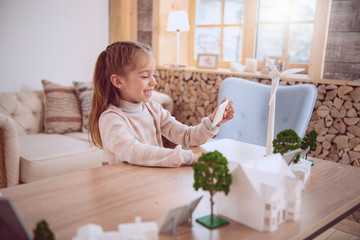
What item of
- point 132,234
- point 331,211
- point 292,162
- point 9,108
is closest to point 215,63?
point 9,108

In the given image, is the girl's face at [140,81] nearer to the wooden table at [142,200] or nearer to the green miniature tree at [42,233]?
the wooden table at [142,200]

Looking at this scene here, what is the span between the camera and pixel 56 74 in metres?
3.64

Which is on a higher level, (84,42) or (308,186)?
(84,42)

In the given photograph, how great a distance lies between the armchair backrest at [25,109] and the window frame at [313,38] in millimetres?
1702

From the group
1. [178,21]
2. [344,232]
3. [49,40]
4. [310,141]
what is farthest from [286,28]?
[49,40]

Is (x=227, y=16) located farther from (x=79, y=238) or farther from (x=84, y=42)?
(x=79, y=238)

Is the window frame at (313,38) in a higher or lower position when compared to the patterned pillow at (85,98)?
higher

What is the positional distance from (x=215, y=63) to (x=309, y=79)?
105cm

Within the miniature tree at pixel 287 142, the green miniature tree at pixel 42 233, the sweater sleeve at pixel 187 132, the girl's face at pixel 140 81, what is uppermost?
the girl's face at pixel 140 81

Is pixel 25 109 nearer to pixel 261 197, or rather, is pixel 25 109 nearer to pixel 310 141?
pixel 310 141

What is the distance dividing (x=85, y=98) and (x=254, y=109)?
1618mm

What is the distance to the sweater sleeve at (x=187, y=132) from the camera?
1579 millimetres

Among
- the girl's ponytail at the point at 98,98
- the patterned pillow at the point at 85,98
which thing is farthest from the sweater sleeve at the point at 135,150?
the patterned pillow at the point at 85,98

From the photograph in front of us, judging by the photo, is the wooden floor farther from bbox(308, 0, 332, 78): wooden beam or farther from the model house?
bbox(308, 0, 332, 78): wooden beam
